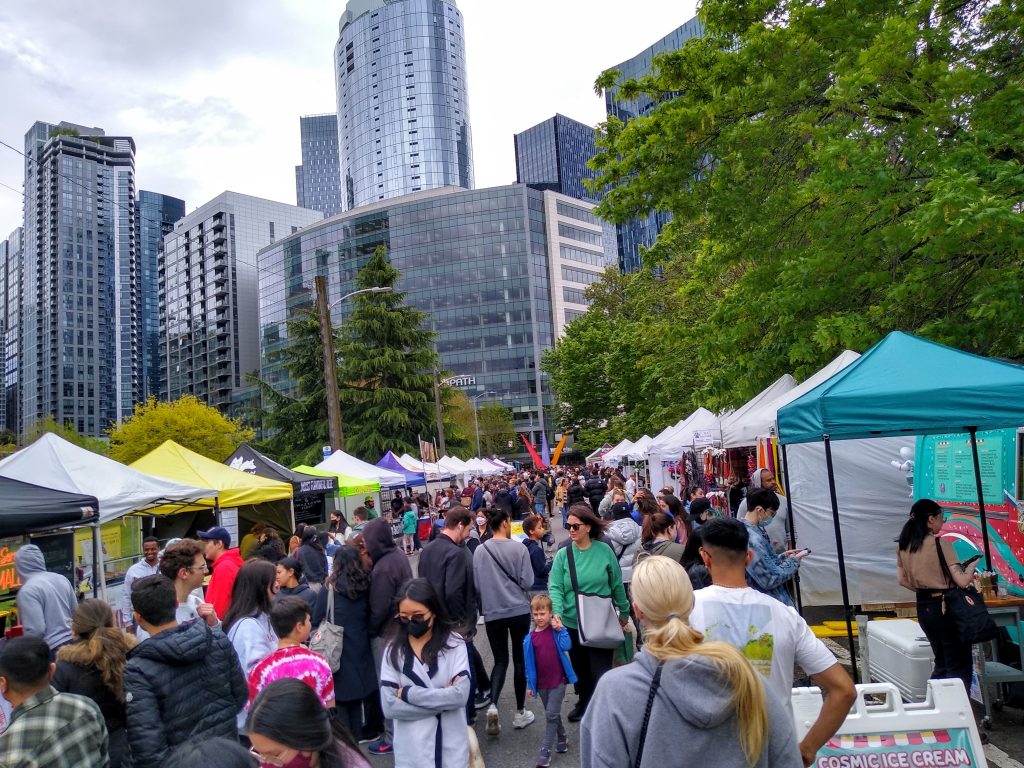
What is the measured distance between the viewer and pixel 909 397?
5.37 meters

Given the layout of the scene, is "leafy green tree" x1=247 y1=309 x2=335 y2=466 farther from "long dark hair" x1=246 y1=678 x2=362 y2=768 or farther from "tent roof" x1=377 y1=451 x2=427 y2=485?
"long dark hair" x1=246 y1=678 x2=362 y2=768

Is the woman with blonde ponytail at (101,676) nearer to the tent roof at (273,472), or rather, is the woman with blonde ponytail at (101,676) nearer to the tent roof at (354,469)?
the tent roof at (273,472)

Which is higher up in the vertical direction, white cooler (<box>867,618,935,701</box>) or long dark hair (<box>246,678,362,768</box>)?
long dark hair (<box>246,678,362,768</box>)

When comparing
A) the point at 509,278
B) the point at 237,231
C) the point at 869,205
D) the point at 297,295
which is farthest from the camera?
the point at 237,231

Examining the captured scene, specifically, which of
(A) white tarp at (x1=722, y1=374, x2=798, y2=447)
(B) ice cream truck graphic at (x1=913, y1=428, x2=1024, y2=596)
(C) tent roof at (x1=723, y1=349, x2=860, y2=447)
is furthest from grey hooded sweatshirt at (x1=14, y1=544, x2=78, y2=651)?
(B) ice cream truck graphic at (x1=913, y1=428, x2=1024, y2=596)

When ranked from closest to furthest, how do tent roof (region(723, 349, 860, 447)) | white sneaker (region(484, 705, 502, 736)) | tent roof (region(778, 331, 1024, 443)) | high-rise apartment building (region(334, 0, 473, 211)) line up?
tent roof (region(778, 331, 1024, 443)) < white sneaker (region(484, 705, 502, 736)) < tent roof (region(723, 349, 860, 447)) < high-rise apartment building (region(334, 0, 473, 211))

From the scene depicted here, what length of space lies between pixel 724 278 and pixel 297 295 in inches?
3574

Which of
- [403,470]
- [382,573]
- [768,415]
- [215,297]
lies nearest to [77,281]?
[215,297]

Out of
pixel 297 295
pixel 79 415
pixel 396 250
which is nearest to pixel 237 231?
pixel 297 295

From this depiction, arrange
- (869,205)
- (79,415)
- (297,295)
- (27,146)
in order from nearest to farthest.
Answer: (869,205)
(297,295)
(79,415)
(27,146)

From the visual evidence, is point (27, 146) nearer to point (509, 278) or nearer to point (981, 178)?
point (509, 278)

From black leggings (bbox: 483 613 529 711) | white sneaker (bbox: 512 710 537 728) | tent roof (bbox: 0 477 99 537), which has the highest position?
tent roof (bbox: 0 477 99 537)

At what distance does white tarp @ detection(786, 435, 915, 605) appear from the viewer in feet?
31.7

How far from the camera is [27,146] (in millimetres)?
183375
